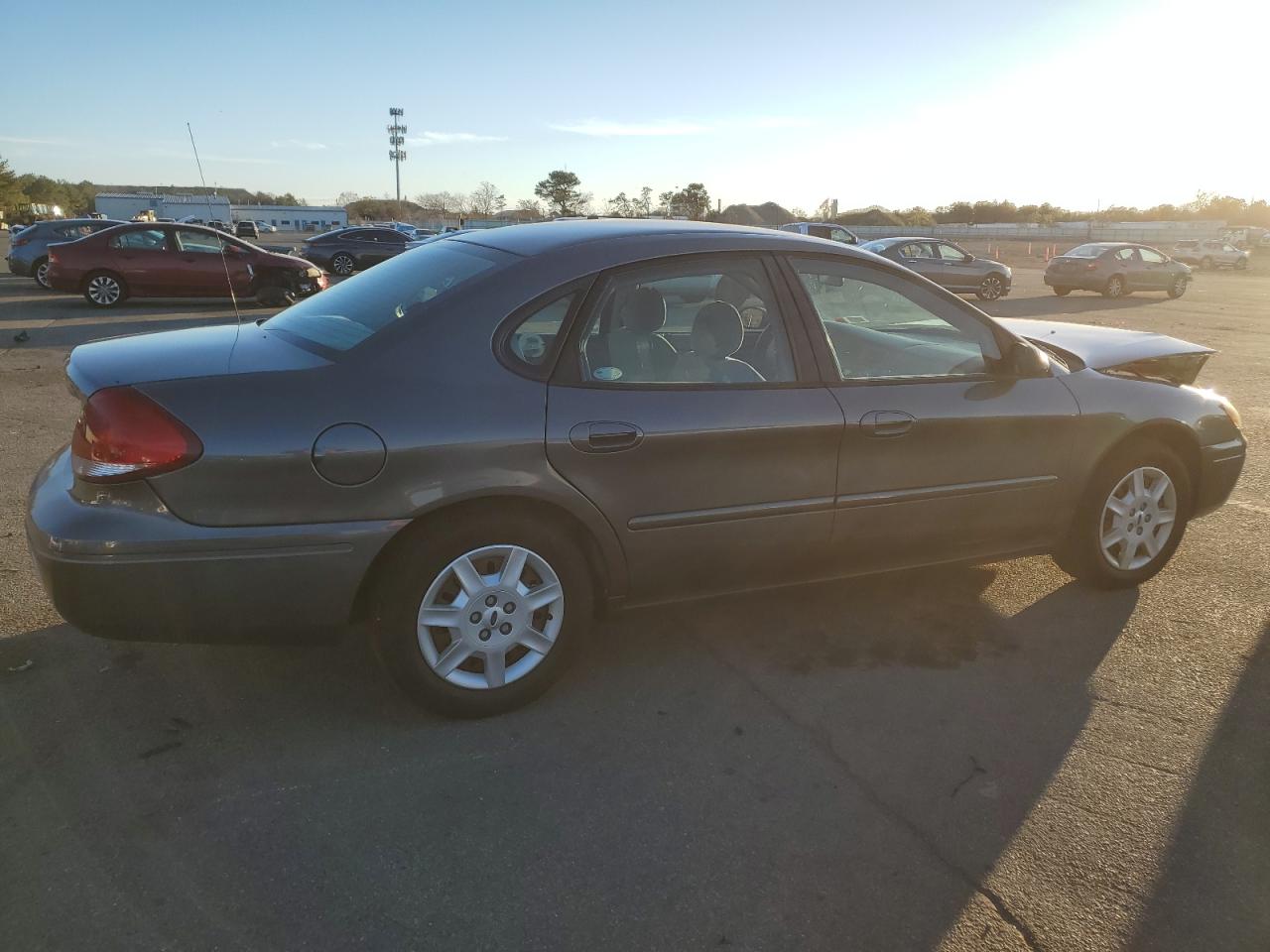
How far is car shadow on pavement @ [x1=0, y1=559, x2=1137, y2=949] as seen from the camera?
226cm

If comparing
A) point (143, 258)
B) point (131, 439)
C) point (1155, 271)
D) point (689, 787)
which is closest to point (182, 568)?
point (131, 439)

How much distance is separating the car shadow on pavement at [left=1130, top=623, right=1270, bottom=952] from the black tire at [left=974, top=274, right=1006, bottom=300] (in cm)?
1979

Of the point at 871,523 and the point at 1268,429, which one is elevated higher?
the point at 871,523

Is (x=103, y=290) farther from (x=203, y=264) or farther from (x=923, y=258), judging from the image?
(x=923, y=258)

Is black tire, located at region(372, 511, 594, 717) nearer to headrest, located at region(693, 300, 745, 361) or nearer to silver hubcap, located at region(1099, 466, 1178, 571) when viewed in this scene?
headrest, located at region(693, 300, 745, 361)

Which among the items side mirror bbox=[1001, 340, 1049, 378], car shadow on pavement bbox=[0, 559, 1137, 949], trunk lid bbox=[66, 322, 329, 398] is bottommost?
car shadow on pavement bbox=[0, 559, 1137, 949]

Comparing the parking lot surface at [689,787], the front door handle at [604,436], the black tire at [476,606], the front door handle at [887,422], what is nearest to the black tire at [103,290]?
the parking lot surface at [689,787]

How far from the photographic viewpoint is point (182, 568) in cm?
267

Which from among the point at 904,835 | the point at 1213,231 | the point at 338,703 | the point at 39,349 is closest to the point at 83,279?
the point at 39,349

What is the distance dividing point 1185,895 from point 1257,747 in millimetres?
977

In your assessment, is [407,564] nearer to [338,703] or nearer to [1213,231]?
[338,703]

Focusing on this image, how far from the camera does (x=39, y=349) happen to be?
11.2 metres

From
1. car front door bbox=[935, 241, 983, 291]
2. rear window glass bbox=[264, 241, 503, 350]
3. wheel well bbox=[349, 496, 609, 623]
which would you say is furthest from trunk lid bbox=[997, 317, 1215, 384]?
car front door bbox=[935, 241, 983, 291]

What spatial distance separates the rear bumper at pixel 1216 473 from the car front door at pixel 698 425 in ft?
7.12
